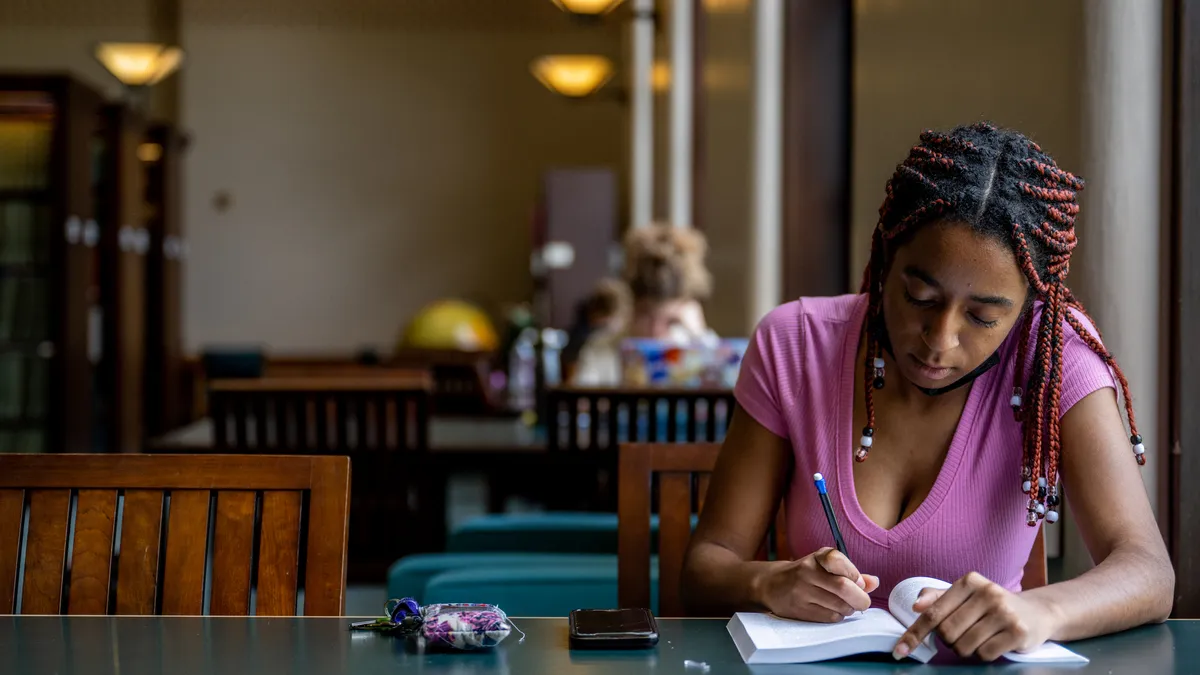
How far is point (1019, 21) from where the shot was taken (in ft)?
7.27

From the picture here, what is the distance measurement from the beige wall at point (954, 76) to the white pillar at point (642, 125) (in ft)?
20.2

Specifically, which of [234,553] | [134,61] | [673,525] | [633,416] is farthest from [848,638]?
[134,61]

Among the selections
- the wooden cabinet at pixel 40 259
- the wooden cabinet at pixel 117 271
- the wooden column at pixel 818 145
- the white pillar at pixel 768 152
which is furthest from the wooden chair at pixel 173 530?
the wooden cabinet at pixel 117 271

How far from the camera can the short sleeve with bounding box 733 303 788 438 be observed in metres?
Answer: 1.74

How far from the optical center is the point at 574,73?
30.3ft

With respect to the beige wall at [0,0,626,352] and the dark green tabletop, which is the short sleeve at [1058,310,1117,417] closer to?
the dark green tabletop

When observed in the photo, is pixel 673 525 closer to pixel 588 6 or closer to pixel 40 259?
pixel 40 259

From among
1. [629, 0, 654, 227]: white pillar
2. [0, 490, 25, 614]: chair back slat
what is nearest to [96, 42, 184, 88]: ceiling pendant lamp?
[629, 0, 654, 227]: white pillar

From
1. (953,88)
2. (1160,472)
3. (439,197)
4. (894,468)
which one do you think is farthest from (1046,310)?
(439,197)

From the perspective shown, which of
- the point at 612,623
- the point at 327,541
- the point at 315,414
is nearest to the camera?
the point at 612,623

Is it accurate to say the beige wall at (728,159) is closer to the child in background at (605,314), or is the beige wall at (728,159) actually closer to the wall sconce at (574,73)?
the child in background at (605,314)

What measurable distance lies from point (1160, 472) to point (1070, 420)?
383 mm

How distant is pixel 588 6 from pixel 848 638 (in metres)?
6.82

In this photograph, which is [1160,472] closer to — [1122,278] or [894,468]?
[1122,278]
